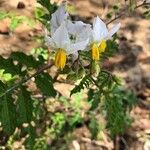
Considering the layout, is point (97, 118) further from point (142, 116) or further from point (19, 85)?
A: point (19, 85)

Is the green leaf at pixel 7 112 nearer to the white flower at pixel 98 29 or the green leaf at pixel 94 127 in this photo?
the white flower at pixel 98 29

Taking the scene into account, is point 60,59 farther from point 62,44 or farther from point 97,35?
point 97,35

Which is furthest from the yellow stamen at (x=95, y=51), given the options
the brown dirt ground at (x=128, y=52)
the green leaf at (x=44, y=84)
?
the brown dirt ground at (x=128, y=52)

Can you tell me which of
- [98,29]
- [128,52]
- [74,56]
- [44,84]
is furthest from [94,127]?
[98,29]

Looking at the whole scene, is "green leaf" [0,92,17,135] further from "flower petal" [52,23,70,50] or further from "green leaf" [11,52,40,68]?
"flower petal" [52,23,70,50]

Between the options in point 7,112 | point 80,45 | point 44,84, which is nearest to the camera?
point 80,45

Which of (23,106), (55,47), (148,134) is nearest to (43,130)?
(148,134)

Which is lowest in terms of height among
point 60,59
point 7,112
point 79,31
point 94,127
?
point 94,127
